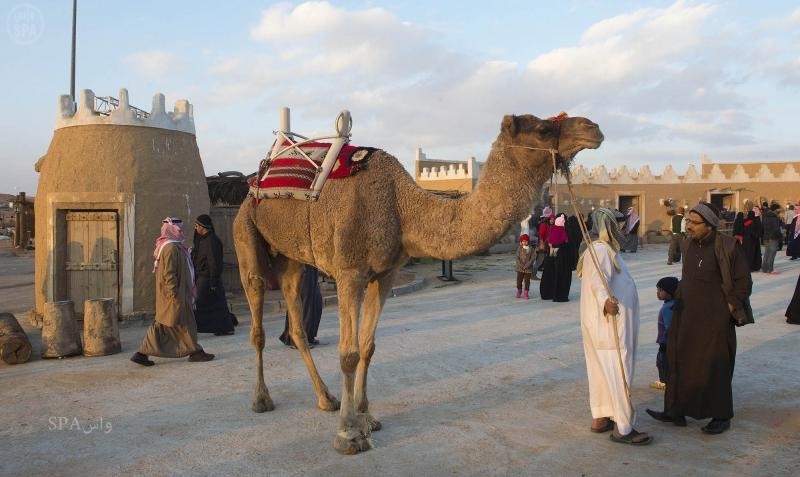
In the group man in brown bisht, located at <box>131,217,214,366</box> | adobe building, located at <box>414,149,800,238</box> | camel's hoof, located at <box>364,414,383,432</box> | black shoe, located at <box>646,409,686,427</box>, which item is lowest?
camel's hoof, located at <box>364,414,383,432</box>

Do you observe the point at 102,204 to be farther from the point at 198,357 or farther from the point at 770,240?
the point at 770,240

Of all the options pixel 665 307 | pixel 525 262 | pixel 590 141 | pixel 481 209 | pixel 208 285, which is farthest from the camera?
pixel 525 262

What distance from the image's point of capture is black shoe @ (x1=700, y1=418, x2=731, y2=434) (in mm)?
4885

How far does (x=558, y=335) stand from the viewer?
9109 millimetres

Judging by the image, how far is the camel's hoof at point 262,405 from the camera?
18.3ft

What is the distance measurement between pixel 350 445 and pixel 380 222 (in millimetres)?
1730

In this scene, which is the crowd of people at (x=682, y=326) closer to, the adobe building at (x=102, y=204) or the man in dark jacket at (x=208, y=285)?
the man in dark jacket at (x=208, y=285)

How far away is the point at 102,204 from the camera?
1051cm

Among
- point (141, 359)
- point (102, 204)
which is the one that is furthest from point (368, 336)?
point (102, 204)

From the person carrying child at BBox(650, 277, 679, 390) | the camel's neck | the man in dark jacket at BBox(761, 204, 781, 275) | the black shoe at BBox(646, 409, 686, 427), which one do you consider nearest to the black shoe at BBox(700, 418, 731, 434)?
the black shoe at BBox(646, 409, 686, 427)

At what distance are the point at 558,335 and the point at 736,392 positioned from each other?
3263mm

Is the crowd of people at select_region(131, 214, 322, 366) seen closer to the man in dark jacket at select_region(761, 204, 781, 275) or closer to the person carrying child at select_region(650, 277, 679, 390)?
the person carrying child at select_region(650, 277, 679, 390)

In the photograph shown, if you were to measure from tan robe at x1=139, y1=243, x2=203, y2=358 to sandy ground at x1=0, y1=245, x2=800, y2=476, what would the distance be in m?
0.24

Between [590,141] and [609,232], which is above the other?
[590,141]
